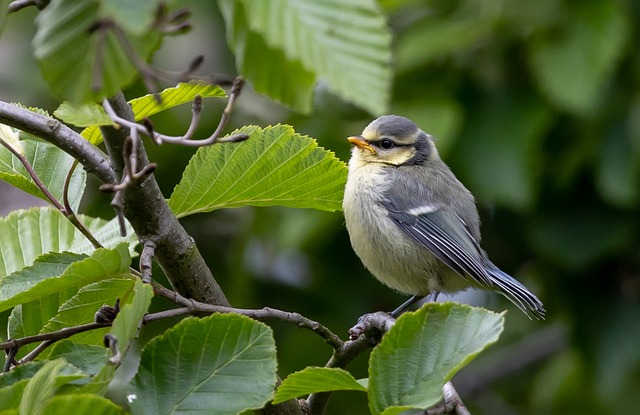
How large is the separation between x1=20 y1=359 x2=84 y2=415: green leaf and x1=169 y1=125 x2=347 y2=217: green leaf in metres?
0.72

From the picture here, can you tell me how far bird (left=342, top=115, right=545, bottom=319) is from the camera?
359 cm

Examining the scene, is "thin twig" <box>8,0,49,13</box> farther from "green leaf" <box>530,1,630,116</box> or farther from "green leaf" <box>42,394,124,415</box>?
"green leaf" <box>530,1,630,116</box>

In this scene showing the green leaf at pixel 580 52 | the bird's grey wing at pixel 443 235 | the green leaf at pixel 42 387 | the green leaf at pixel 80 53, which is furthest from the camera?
the green leaf at pixel 580 52

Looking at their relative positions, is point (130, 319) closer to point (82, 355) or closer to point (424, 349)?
point (82, 355)

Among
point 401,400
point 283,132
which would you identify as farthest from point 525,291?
point 401,400

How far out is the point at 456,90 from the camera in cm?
471

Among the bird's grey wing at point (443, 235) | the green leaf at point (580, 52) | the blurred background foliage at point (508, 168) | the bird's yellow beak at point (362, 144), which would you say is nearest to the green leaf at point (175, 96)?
the bird's grey wing at point (443, 235)

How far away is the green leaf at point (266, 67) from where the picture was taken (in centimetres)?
125

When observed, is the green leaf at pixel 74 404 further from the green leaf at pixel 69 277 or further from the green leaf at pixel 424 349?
the green leaf at pixel 424 349

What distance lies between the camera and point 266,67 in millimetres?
1316

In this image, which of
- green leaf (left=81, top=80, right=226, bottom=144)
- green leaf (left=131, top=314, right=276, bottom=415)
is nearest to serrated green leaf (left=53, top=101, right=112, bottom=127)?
green leaf (left=81, top=80, right=226, bottom=144)

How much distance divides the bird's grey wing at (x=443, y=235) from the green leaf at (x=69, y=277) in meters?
1.86

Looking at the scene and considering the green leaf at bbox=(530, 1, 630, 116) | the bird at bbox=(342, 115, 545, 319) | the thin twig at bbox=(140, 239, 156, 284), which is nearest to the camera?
the thin twig at bbox=(140, 239, 156, 284)

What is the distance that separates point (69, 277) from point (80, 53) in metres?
0.73
